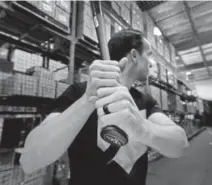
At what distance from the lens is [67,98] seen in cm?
88

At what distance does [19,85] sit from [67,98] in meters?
0.82

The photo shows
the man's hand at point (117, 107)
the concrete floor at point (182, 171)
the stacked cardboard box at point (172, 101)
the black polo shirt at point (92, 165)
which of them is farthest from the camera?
the stacked cardboard box at point (172, 101)

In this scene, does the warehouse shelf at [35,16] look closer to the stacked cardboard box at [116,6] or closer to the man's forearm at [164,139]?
the stacked cardboard box at [116,6]

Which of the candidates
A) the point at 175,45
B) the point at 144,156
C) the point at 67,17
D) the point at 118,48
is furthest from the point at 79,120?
the point at 175,45

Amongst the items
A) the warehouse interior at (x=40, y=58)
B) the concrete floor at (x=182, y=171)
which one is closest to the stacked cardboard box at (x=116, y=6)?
the warehouse interior at (x=40, y=58)

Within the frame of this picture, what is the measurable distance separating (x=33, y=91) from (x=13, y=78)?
8.3 inches

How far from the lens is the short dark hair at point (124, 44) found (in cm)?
114

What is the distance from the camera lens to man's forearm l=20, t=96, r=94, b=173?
59 centimetres

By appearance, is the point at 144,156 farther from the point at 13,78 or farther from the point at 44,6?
the point at 44,6

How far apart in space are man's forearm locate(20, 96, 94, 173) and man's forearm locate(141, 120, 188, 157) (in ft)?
0.77

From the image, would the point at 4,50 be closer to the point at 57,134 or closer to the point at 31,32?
the point at 31,32

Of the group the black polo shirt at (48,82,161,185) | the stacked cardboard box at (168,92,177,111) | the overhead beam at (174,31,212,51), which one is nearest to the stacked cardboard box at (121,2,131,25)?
the black polo shirt at (48,82,161,185)

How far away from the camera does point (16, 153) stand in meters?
1.62

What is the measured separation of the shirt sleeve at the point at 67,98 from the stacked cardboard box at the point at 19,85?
0.74 metres
